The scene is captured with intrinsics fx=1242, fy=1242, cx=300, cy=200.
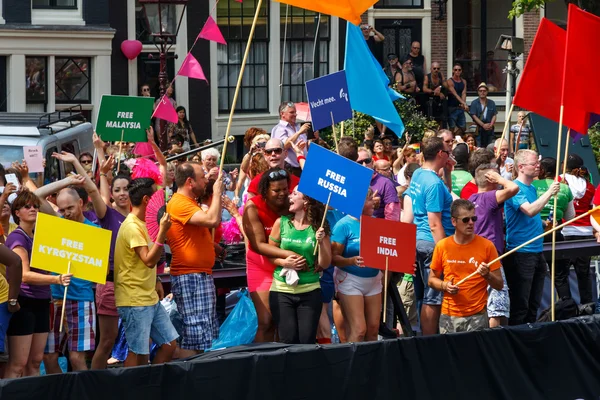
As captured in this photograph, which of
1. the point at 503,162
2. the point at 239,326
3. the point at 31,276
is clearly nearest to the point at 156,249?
the point at 31,276

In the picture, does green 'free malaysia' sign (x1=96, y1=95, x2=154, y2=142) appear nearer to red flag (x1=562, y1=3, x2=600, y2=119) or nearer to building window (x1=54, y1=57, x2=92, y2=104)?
red flag (x1=562, y1=3, x2=600, y2=119)

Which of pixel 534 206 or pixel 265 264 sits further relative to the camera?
pixel 534 206

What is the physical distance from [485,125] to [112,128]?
38.8ft

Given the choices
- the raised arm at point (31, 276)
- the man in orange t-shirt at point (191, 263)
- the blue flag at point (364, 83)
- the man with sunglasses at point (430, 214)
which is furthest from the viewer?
the blue flag at point (364, 83)

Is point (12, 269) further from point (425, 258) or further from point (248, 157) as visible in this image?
point (248, 157)

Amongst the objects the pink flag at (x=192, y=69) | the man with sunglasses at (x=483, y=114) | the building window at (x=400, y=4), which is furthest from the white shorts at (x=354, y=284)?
the building window at (x=400, y=4)

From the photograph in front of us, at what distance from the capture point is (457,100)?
23625 millimetres

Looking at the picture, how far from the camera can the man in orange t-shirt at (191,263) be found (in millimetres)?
9102

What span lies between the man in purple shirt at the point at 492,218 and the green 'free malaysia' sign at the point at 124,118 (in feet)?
11.0

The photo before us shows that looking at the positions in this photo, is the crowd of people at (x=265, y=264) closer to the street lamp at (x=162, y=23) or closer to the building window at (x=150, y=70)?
the street lamp at (x=162, y=23)

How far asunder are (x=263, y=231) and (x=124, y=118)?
3144mm

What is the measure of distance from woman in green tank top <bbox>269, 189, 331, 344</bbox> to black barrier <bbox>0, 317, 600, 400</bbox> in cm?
116

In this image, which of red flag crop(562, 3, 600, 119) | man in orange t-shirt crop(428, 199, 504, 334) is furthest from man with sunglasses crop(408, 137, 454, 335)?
red flag crop(562, 3, 600, 119)

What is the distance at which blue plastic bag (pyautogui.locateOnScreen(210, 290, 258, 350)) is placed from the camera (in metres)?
10.0
